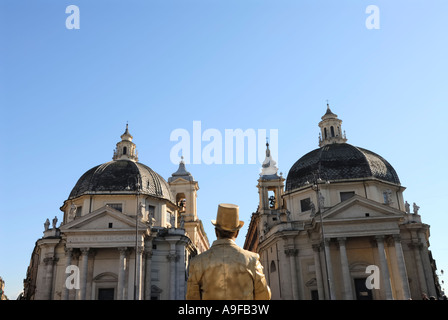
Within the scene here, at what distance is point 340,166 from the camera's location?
149ft

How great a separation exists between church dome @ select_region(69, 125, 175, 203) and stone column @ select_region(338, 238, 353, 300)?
21.0m

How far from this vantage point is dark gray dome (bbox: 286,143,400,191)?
4456 centimetres

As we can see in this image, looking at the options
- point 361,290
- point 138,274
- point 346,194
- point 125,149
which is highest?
point 125,149

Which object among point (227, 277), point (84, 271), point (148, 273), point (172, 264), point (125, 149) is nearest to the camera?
point (227, 277)

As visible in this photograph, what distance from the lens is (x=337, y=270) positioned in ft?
130

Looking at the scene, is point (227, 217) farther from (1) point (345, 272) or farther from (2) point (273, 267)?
(2) point (273, 267)

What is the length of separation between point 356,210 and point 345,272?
6.09 meters

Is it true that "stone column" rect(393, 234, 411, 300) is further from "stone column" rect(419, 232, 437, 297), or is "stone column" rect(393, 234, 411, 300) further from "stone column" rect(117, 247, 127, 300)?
"stone column" rect(117, 247, 127, 300)

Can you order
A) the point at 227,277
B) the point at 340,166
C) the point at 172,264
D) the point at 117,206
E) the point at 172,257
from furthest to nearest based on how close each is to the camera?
the point at 340,166, the point at 117,206, the point at 172,257, the point at 172,264, the point at 227,277

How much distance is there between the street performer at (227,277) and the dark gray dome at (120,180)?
3808 centimetres

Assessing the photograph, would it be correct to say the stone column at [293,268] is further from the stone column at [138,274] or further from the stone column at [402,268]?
the stone column at [138,274]

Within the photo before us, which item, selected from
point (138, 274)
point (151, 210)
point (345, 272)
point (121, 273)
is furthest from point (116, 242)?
point (345, 272)

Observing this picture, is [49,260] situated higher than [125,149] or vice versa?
[125,149]

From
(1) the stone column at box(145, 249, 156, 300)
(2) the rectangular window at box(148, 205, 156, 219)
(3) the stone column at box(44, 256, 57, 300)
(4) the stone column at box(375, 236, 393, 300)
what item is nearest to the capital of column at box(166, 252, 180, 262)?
(1) the stone column at box(145, 249, 156, 300)
